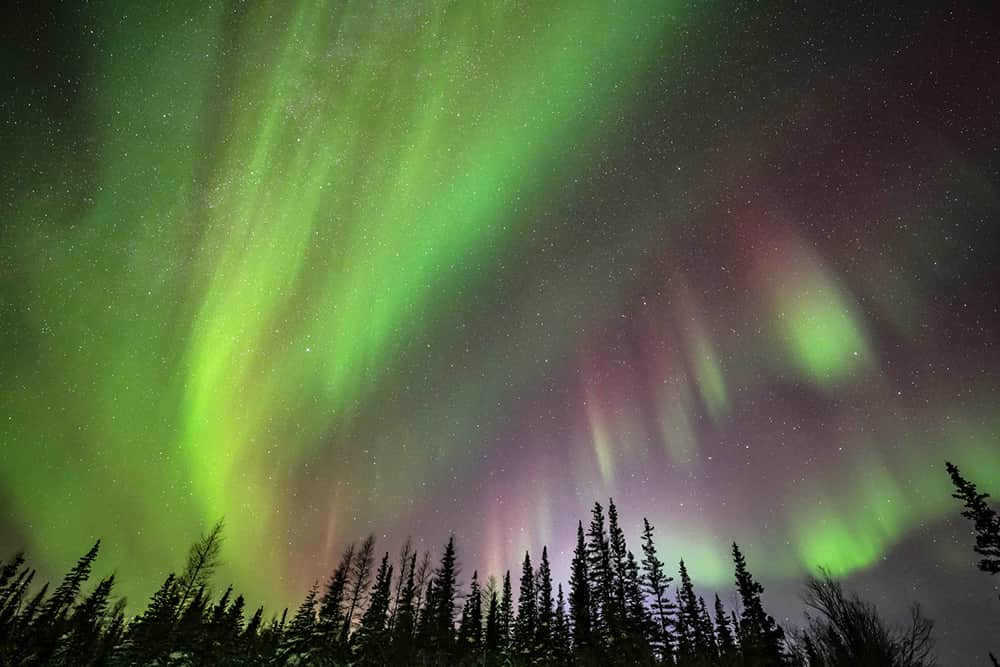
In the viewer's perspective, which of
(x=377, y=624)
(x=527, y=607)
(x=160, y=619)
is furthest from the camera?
(x=527, y=607)

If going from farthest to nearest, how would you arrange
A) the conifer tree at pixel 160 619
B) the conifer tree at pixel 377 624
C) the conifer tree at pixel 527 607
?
the conifer tree at pixel 527 607, the conifer tree at pixel 160 619, the conifer tree at pixel 377 624

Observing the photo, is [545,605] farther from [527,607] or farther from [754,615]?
[754,615]

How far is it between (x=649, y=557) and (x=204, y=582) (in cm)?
4872

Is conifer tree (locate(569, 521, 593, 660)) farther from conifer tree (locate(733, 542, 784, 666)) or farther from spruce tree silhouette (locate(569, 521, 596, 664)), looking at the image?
conifer tree (locate(733, 542, 784, 666))

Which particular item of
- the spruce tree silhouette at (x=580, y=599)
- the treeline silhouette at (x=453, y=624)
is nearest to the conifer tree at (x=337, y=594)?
the treeline silhouette at (x=453, y=624)

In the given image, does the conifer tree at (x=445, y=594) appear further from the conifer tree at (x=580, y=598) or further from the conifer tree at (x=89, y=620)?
the conifer tree at (x=89, y=620)

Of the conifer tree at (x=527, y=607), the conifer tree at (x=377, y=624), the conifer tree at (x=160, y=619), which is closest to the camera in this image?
the conifer tree at (x=377, y=624)

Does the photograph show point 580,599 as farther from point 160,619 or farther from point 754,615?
point 160,619

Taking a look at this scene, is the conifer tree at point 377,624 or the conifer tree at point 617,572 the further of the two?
the conifer tree at point 617,572

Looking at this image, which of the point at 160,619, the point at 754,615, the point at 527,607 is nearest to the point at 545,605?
the point at 527,607

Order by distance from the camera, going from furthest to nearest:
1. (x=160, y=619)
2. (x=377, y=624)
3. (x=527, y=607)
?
(x=527, y=607)
(x=160, y=619)
(x=377, y=624)

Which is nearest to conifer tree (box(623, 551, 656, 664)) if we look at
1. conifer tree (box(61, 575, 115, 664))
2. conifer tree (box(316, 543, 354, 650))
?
conifer tree (box(316, 543, 354, 650))

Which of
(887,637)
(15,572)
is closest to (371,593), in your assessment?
(887,637)

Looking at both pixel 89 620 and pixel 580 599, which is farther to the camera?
pixel 89 620
